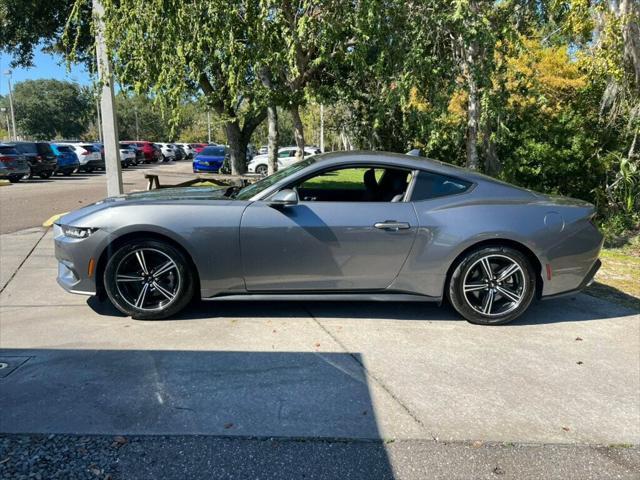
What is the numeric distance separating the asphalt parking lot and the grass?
60 cm

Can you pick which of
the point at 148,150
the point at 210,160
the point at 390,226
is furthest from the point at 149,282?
the point at 148,150

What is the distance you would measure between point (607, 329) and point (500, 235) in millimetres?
1319

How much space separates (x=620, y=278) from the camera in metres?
6.24

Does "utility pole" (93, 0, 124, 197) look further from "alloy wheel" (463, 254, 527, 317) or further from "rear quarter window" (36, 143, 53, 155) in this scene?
"rear quarter window" (36, 143, 53, 155)

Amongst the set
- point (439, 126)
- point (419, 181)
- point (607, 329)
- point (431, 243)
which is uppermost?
point (439, 126)

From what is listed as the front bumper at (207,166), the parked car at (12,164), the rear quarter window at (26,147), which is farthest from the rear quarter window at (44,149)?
the front bumper at (207,166)

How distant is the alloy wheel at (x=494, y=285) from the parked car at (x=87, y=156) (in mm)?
25845

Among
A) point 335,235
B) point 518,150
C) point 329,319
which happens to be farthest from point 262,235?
point 518,150

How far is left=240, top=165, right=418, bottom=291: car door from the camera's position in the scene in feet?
14.1

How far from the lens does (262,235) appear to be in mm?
4297

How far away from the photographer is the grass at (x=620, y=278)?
5500 mm

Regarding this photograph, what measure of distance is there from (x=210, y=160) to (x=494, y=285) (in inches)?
924

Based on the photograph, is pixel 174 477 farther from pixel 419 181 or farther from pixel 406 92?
pixel 406 92

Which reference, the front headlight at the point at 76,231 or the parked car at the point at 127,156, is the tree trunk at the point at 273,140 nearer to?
the front headlight at the point at 76,231
